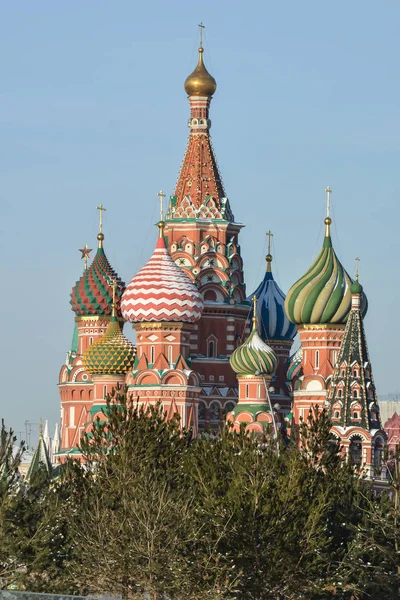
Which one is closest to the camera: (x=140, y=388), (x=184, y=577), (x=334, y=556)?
(x=184, y=577)

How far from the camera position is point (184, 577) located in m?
30.4

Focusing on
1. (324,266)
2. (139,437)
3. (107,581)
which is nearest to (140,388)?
(324,266)

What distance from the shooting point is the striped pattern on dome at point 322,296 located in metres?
53.9

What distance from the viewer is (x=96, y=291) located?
6047 centimetres

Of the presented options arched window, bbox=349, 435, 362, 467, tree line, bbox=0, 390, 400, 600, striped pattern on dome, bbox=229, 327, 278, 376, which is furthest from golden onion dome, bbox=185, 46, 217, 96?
tree line, bbox=0, 390, 400, 600

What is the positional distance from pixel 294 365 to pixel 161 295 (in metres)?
5.87

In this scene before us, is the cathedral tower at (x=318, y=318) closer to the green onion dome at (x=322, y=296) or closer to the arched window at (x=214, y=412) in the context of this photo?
the green onion dome at (x=322, y=296)

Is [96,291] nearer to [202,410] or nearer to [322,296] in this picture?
[202,410]

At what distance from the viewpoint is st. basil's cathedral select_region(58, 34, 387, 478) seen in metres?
51.6

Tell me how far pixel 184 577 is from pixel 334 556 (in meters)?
3.09

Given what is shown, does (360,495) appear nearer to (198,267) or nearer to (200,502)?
(200,502)

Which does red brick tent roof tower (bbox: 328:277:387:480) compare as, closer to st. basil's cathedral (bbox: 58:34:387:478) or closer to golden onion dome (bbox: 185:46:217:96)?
st. basil's cathedral (bbox: 58:34:387:478)

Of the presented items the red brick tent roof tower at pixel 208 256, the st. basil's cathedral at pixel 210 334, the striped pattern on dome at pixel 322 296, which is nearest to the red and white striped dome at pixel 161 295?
the st. basil's cathedral at pixel 210 334

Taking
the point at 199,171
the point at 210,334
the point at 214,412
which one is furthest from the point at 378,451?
the point at 199,171
